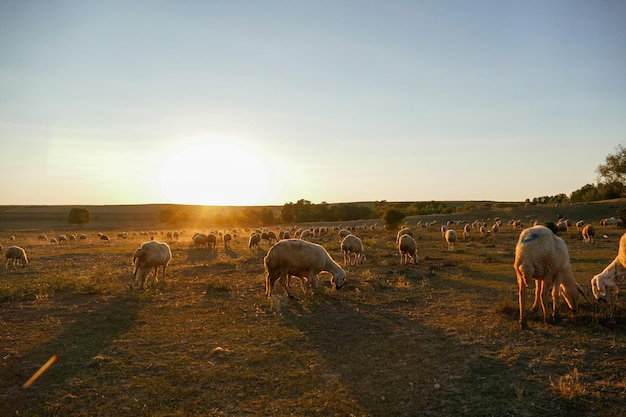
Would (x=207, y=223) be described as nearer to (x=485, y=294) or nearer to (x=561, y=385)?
(x=485, y=294)

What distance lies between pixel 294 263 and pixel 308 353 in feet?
19.8

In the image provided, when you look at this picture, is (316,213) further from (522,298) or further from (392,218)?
(522,298)

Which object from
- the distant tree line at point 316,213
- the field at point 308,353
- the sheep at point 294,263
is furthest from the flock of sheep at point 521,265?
the distant tree line at point 316,213

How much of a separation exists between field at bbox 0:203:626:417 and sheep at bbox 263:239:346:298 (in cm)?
84

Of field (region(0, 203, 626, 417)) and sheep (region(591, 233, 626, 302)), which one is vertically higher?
sheep (region(591, 233, 626, 302))

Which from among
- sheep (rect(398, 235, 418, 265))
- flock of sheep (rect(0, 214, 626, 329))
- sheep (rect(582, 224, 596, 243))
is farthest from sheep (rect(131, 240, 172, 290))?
sheep (rect(582, 224, 596, 243))

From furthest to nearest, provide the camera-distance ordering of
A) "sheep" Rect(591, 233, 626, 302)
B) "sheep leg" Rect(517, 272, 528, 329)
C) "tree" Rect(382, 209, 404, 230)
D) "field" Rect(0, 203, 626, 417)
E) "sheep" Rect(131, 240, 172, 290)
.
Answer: "tree" Rect(382, 209, 404, 230), "sheep" Rect(131, 240, 172, 290), "sheep" Rect(591, 233, 626, 302), "sheep leg" Rect(517, 272, 528, 329), "field" Rect(0, 203, 626, 417)

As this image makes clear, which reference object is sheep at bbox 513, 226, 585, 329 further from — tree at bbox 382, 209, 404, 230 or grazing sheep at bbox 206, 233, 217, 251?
tree at bbox 382, 209, 404, 230

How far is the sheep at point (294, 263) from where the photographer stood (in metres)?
15.4

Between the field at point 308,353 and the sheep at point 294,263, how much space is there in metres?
0.84

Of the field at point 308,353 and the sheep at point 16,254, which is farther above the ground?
the sheep at point 16,254

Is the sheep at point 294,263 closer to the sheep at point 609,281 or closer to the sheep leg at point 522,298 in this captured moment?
the sheep leg at point 522,298

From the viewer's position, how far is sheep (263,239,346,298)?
15430 mm

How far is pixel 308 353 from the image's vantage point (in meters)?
9.83
